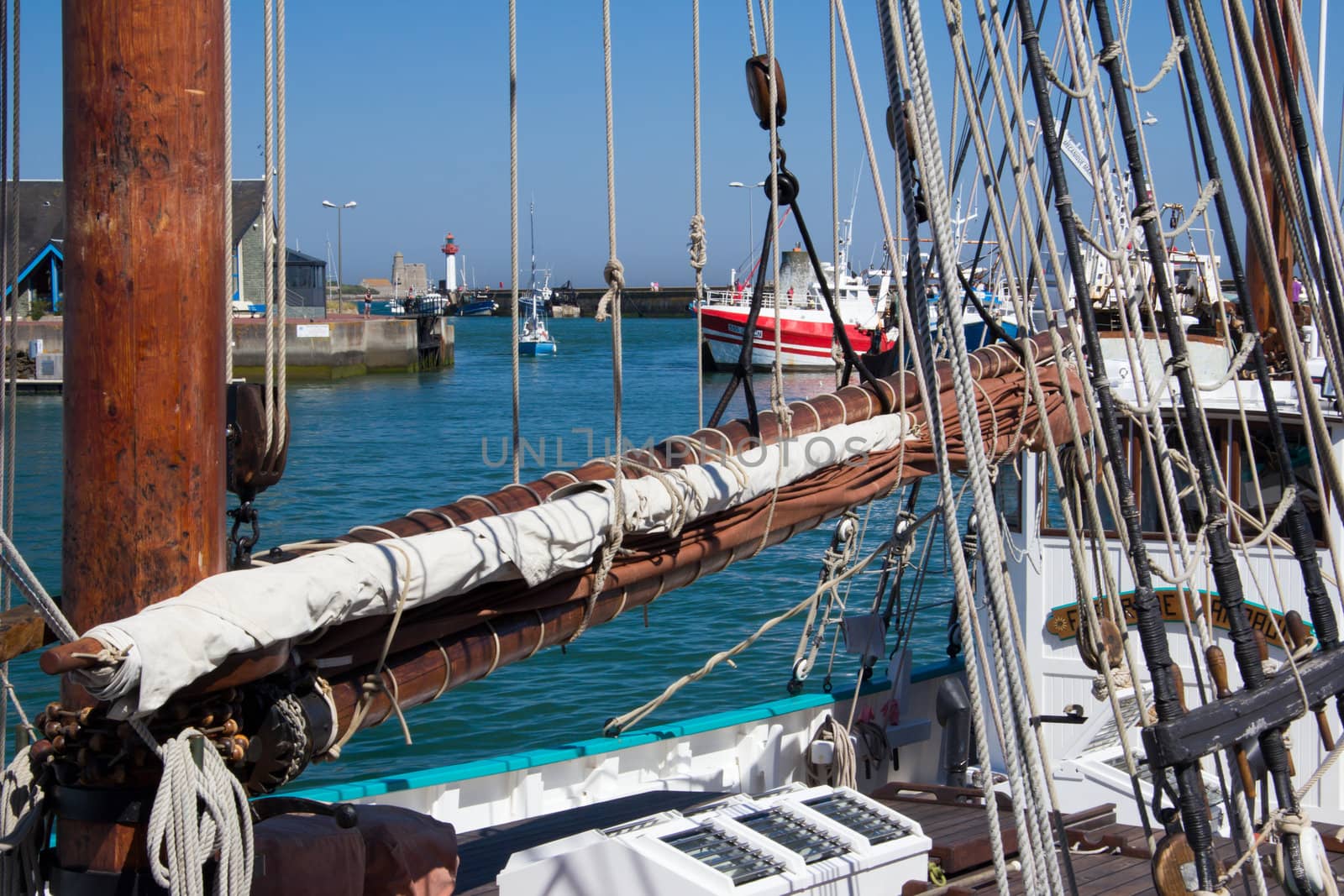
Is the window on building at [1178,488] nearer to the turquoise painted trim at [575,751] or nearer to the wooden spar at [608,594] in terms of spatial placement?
the turquoise painted trim at [575,751]

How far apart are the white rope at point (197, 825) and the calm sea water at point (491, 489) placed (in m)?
4.34

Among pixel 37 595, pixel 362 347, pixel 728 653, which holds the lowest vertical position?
pixel 728 653

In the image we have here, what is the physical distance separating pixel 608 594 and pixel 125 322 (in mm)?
1625

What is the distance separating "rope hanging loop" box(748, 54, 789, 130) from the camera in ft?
15.6

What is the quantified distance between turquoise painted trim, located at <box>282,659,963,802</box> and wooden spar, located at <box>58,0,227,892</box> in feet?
10.8

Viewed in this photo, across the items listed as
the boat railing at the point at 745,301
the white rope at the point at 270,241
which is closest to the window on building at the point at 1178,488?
the white rope at the point at 270,241

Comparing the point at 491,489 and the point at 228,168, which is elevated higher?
the point at 228,168

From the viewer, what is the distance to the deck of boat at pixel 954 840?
5328 mm

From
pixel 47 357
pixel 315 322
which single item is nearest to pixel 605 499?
pixel 47 357

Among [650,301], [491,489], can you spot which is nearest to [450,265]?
[650,301]

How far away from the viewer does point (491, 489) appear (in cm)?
2534

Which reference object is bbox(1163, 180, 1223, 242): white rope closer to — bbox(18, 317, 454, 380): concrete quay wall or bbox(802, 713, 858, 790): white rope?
bbox(802, 713, 858, 790): white rope

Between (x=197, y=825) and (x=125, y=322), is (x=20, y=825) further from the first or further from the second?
(x=125, y=322)

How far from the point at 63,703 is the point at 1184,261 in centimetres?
2575
